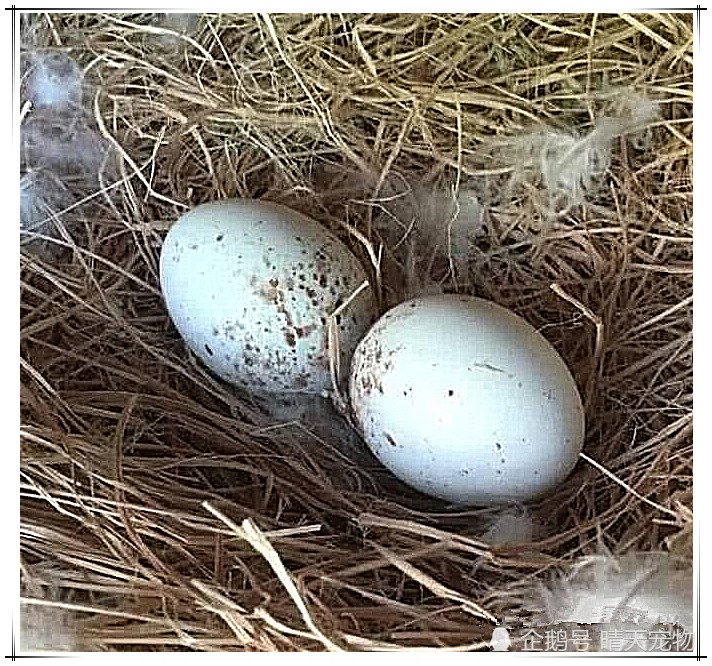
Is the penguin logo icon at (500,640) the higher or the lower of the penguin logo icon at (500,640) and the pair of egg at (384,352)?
the lower

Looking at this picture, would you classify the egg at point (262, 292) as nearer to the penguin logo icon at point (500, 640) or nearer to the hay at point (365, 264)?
the hay at point (365, 264)

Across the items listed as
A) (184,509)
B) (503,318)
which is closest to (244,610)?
(184,509)

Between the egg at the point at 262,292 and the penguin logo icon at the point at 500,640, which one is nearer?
the penguin logo icon at the point at 500,640

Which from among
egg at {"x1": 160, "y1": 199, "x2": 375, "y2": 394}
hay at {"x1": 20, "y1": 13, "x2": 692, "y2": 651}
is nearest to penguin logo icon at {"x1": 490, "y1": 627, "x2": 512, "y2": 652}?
hay at {"x1": 20, "y1": 13, "x2": 692, "y2": 651}

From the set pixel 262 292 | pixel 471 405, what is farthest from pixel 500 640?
pixel 262 292

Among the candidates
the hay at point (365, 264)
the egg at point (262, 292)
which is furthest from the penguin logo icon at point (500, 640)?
the egg at point (262, 292)

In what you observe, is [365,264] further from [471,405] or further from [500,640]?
[500,640]

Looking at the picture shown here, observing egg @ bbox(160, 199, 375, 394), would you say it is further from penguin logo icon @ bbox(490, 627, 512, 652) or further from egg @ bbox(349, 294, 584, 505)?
penguin logo icon @ bbox(490, 627, 512, 652)
